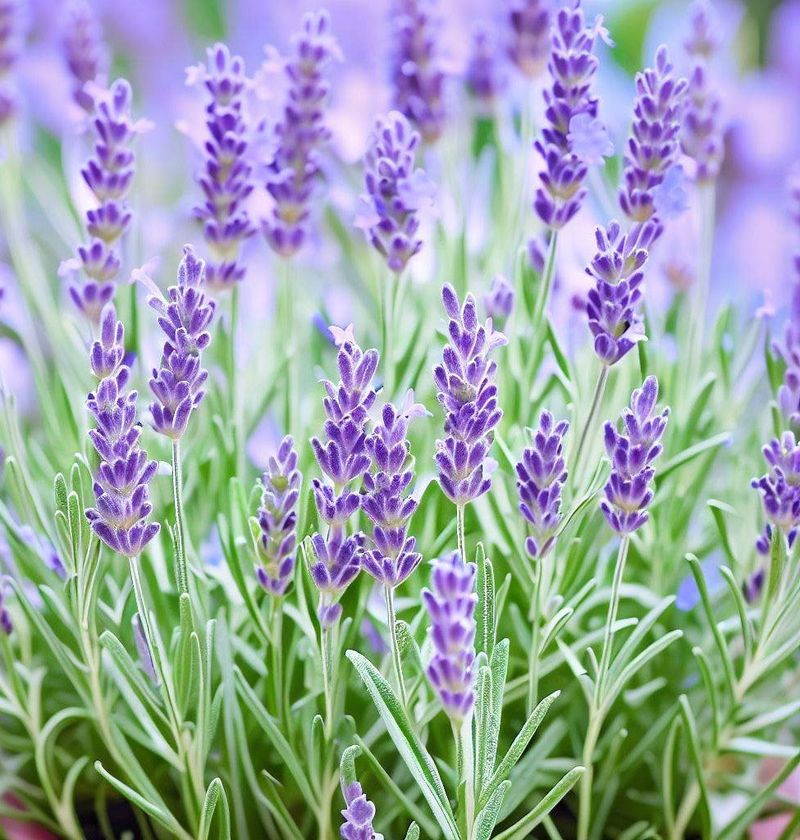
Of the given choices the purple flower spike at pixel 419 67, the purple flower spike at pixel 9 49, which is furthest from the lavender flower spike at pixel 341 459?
the purple flower spike at pixel 9 49

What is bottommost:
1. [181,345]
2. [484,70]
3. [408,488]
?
[408,488]

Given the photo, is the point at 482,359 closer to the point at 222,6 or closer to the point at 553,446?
the point at 553,446

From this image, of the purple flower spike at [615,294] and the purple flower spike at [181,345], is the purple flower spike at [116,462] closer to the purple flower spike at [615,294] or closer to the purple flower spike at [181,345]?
the purple flower spike at [181,345]

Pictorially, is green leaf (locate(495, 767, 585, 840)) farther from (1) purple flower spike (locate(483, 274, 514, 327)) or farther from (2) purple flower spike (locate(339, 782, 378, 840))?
(1) purple flower spike (locate(483, 274, 514, 327))

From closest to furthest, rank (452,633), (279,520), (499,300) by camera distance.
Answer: (452,633), (279,520), (499,300)

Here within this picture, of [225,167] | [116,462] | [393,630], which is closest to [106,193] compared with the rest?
[225,167]

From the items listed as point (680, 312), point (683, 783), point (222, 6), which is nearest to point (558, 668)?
point (683, 783)

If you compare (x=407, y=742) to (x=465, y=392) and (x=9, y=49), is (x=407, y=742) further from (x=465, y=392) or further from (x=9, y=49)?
(x=9, y=49)
